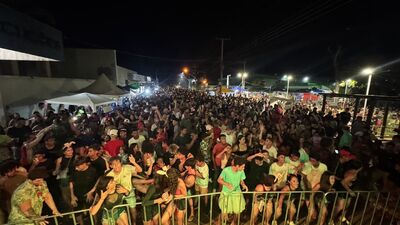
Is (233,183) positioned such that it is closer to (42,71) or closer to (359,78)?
(42,71)

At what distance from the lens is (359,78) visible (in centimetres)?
3144

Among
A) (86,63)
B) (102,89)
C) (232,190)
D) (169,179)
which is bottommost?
(232,190)

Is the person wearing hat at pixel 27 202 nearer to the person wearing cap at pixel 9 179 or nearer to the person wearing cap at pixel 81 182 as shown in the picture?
the person wearing cap at pixel 9 179

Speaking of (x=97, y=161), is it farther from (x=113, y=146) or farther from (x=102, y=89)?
(x=102, y=89)

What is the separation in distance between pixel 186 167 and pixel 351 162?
11.9 ft

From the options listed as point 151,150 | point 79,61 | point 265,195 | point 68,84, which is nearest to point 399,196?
point 265,195

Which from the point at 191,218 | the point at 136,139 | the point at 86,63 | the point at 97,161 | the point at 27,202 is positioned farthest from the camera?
the point at 86,63

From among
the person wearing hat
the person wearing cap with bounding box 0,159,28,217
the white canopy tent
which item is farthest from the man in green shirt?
the white canopy tent

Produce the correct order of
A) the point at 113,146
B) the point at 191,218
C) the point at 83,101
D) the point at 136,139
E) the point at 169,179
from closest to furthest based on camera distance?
the point at 169,179 → the point at 191,218 → the point at 113,146 → the point at 136,139 → the point at 83,101

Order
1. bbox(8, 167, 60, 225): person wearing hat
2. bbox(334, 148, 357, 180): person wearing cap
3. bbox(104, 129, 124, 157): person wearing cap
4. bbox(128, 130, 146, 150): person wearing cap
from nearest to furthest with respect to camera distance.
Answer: bbox(8, 167, 60, 225): person wearing hat, bbox(334, 148, 357, 180): person wearing cap, bbox(104, 129, 124, 157): person wearing cap, bbox(128, 130, 146, 150): person wearing cap

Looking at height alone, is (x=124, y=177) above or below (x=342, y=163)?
below

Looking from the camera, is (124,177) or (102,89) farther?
(102,89)

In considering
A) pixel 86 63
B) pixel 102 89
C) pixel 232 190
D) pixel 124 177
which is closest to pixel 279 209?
pixel 232 190

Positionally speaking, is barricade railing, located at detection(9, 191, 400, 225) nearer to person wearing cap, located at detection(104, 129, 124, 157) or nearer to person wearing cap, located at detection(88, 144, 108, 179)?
person wearing cap, located at detection(88, 144, 108, 179)
